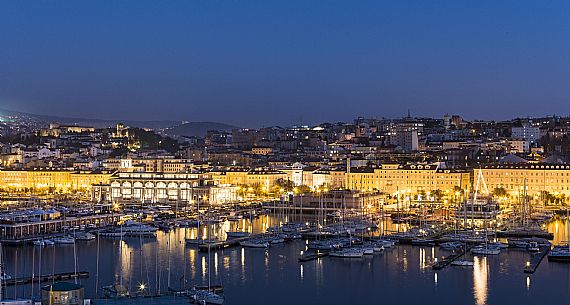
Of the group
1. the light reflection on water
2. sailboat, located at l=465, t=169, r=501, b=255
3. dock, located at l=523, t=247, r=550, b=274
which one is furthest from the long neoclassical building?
the light reflection on water

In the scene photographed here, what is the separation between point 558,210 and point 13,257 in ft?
54.2

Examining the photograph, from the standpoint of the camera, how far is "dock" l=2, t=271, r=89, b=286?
13.9 m

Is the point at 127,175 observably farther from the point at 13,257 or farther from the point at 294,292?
the point at 294,292

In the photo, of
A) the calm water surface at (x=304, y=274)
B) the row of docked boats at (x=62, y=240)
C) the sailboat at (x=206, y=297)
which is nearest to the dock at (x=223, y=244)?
the calm water surface at (x=304, y=274)

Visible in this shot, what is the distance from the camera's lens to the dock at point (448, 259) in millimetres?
16300

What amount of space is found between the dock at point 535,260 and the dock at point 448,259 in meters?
1.36

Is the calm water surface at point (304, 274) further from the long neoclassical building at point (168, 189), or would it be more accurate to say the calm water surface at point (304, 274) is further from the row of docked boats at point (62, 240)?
the long neoclassical building at point (168, 189)

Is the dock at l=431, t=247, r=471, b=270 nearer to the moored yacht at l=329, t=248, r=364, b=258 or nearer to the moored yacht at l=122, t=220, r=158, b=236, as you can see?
the moored yacht at l=329, t=248, r=364, b=258

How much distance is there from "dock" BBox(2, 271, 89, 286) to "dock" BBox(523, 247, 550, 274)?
7.77m

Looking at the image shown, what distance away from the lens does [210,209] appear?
27359 millimetres

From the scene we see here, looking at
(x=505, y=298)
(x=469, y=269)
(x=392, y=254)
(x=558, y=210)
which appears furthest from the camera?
(x=558, y=210)

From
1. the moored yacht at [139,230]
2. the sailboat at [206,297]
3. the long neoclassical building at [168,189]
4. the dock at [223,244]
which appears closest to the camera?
the sailboat at [206,297]

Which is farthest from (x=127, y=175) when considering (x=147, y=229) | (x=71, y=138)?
(x=71, y=138)

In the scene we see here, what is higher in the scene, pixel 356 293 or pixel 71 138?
pixel 71 138
